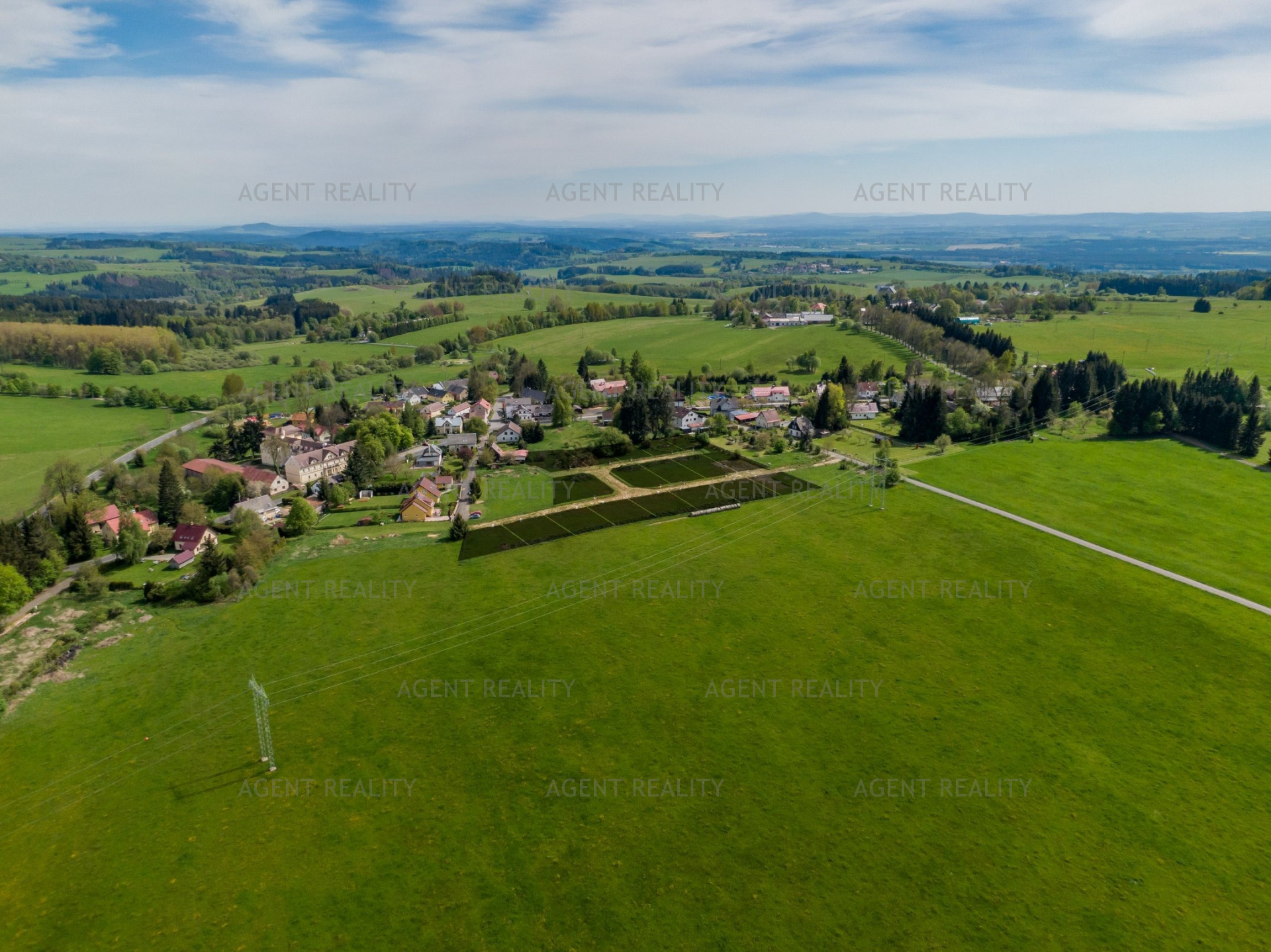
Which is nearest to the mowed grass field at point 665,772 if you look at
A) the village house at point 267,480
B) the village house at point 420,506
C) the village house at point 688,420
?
the village house at point 420,506

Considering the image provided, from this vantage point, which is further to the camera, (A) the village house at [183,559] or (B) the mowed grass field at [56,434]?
(B) the mowed grass field at [56,434]

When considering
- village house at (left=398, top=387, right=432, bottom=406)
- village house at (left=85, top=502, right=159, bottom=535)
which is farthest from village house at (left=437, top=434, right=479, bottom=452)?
village house at (left=85, top=502, right=159, bottom=535)

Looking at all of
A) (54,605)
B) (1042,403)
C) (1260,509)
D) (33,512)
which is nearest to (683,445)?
(1042,403)

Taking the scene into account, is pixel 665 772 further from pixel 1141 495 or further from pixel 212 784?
pixel 1141 495

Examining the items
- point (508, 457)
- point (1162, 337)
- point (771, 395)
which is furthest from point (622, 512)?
point (1162, 337)

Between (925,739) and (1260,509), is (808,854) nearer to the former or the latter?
(925,739)

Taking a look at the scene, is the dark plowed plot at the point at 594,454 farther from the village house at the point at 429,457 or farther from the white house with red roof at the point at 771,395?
the white house with red roof at the point at 771,395
